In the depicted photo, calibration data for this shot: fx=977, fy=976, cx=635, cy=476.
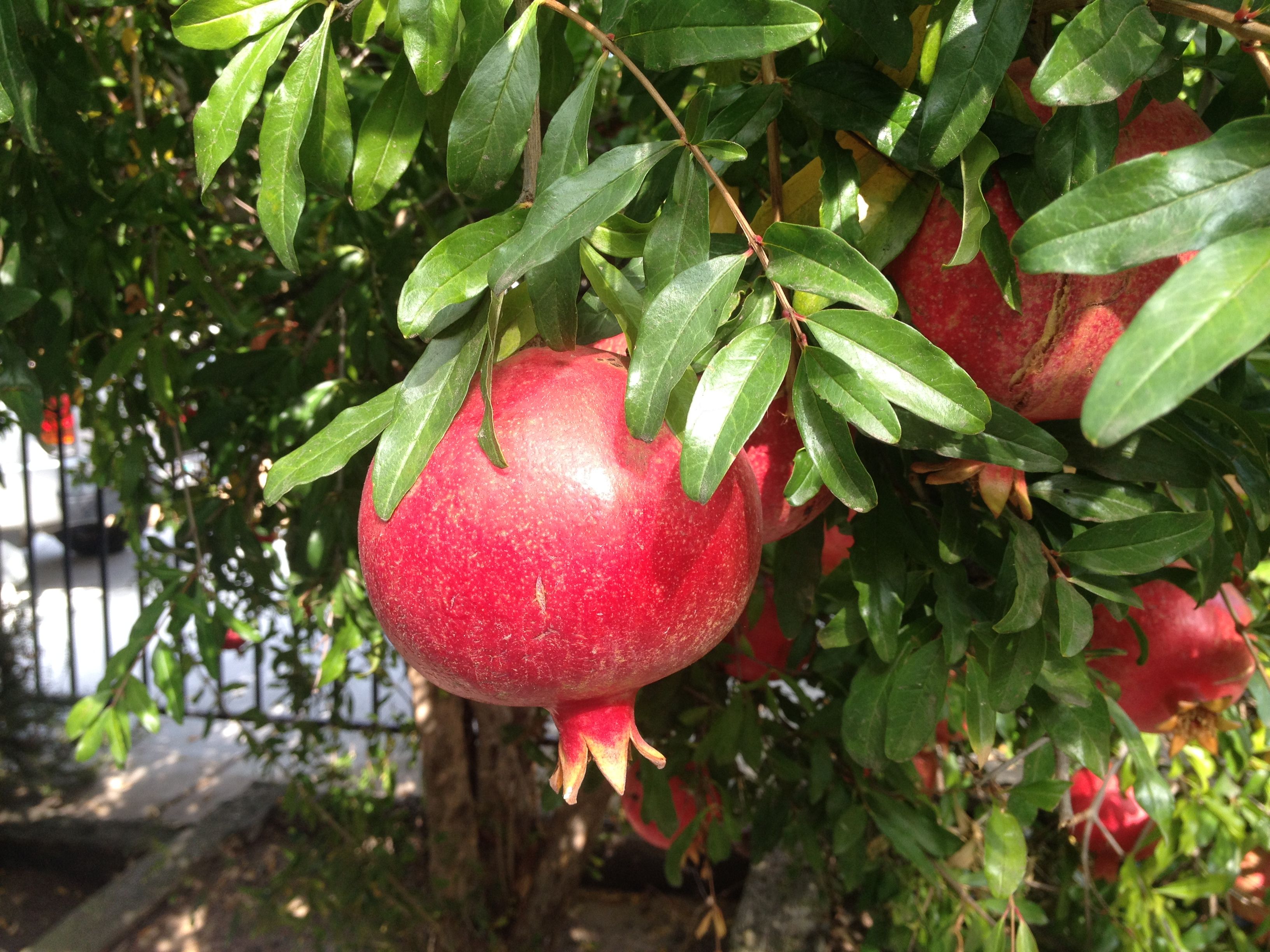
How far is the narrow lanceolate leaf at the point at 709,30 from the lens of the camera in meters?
0.44

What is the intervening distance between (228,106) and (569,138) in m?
0.19

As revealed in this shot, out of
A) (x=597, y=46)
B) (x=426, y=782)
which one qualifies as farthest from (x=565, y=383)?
(x=426, y=782)

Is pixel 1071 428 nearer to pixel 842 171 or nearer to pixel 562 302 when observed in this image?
pixel 842 171

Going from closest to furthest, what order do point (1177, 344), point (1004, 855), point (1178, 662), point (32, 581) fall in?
1. point (1177, 344)
2. point (1004, 855)
3. point (1178, 662)
4. point (32, 581)

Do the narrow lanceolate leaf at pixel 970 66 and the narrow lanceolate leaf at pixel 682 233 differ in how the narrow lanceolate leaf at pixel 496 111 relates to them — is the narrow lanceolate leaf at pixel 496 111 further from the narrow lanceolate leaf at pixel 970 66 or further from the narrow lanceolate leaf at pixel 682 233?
the narrow lanceolate leaf at pixel 970 66

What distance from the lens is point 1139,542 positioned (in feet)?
1.91

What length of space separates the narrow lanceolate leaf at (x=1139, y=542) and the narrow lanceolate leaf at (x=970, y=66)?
261 mm

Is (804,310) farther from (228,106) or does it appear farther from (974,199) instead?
(228,106)

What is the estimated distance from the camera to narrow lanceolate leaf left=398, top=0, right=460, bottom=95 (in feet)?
1.59

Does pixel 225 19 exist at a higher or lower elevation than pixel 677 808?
higher

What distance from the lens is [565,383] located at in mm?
496

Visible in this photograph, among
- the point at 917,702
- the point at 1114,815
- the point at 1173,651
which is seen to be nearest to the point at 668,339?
the point at 917,702

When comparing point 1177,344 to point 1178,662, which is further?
point 1178,662

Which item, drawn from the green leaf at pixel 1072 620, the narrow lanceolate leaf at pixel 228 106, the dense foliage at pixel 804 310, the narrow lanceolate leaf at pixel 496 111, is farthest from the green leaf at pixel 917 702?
the narrow lanceolate leaf at pixel 228 106
